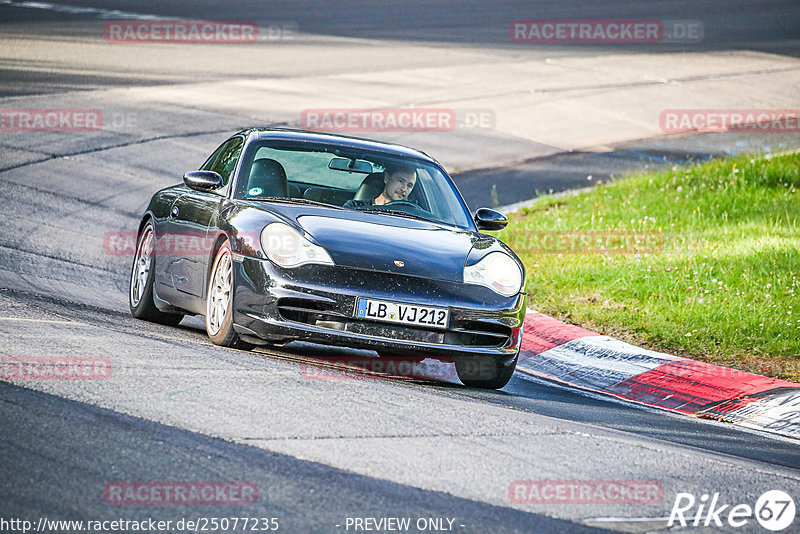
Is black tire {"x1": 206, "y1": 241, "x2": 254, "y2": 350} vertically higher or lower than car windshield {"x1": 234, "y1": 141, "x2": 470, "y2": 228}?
lower

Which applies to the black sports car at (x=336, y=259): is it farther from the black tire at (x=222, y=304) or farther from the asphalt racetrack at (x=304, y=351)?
the asphalt racetrack at (x=304, y=351)

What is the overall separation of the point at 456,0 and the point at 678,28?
7642 mm

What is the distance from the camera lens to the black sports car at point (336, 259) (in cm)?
687

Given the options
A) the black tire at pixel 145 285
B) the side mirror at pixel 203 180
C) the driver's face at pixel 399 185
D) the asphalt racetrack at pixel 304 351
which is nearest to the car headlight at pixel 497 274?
the asphalt racetrack at pixel 304 351

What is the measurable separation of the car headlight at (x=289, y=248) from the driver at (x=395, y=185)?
114cm

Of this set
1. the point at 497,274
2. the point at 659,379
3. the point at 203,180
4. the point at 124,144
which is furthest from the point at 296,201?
the point at 124,144

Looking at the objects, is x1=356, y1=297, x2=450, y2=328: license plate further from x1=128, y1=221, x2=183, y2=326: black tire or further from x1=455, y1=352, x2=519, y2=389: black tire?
x1=128, y1=221, x2=183, y2=326: black tire

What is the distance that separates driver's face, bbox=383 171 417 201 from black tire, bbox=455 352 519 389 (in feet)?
4.53

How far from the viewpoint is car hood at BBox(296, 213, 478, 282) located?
7.00 meters

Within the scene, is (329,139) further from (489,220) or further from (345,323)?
(345,323)

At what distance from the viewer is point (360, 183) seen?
8.53m

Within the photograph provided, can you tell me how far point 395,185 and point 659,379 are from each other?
231cm

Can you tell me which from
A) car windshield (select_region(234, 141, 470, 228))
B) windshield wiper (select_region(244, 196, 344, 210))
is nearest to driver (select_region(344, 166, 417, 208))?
car windshield (select_region(234, 141, 470, 228))

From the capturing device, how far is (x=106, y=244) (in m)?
11.9
